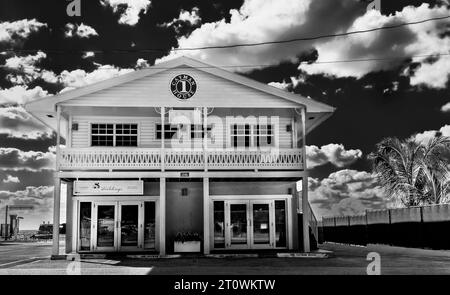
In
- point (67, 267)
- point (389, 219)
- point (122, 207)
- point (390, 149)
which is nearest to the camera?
point (67, 267)

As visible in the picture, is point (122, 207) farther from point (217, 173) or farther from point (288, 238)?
point (288, 238)

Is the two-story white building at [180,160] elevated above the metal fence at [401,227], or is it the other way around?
the two-story white building at [180,160]

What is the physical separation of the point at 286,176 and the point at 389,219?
7.14m

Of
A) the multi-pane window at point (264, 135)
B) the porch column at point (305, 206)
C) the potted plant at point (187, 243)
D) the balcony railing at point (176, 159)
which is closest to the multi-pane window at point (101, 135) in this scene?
the balcony railing at point (176, 159)

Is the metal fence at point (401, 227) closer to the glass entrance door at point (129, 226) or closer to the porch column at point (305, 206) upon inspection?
the porch column at point (305, 206)

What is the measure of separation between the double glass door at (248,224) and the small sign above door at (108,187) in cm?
360

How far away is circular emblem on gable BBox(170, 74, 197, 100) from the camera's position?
75.3ft

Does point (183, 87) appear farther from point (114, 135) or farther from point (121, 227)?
point (121, 227)

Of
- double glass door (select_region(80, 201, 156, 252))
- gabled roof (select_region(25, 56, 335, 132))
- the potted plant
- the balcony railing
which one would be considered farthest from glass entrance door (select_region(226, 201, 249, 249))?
gabled roof (select_region(25, 56, 335, 132))

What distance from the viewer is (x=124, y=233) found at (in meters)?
23.5

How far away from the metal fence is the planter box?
918cm

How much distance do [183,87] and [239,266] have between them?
8167 millimetres

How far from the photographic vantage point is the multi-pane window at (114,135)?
23938 millimetres

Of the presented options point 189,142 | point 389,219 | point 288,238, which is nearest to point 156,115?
point 189,142
